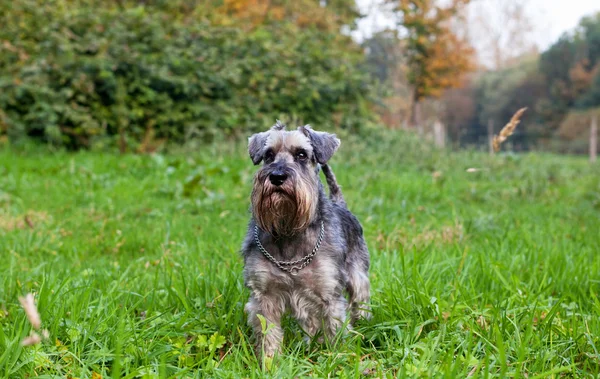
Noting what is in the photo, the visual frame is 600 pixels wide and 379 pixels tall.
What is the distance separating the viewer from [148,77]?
1229cm

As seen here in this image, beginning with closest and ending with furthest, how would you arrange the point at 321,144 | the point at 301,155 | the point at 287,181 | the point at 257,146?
the point at 287,181 → the point at 301,155 → the point at 321,144 → the point at 257,146

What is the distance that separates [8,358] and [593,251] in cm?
464

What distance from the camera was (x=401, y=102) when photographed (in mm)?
37844

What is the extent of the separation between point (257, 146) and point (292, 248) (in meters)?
0.73

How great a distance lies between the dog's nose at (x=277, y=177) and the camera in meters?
2.99

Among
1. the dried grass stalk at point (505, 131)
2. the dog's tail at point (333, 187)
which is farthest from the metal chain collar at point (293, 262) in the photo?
the dried grass stalk at point (505, 131)

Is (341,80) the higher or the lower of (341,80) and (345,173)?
the higher

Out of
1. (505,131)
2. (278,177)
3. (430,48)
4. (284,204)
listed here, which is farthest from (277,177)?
(430,48)

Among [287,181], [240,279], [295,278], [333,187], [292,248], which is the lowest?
[240,279]

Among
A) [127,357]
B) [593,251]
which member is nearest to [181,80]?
[593,251]

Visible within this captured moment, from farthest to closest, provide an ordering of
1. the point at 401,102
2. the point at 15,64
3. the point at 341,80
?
the point at 401,102, the point at 341,80, the point at 15,64

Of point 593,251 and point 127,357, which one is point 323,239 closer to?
point 127,357

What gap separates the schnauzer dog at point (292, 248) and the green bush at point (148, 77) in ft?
27.0

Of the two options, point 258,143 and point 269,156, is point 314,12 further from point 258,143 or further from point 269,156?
point 269,156
